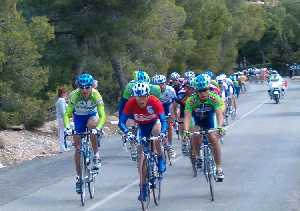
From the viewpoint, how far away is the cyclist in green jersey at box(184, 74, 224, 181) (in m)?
12.0

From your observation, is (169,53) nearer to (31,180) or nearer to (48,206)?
(31,180)

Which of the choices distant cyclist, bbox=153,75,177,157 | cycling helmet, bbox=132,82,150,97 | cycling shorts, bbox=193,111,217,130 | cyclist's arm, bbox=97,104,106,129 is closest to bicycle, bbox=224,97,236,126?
distant cyclist, bbox=153,75,177,157

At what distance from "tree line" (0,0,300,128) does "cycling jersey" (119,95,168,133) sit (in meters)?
12.2

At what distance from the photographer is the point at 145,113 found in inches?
456

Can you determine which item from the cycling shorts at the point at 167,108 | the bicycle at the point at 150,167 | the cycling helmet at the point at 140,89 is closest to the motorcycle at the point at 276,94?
the cycling shorts at the point at 167,108

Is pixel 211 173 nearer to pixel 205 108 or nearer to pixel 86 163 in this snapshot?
pixel 205 108

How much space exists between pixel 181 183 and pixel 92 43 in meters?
22.5

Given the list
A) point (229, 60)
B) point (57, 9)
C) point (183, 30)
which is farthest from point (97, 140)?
point (229, 60)

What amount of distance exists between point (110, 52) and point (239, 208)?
24744 mm

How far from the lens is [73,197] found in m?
12.5

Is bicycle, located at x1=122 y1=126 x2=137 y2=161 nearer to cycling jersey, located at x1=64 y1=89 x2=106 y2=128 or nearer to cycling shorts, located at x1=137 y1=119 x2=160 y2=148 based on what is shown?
cycling shorts, located at x1=137 y1=119 x2=160 y2=148

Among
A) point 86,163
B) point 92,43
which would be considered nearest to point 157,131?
point 86,163

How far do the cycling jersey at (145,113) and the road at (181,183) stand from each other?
1.22 metres

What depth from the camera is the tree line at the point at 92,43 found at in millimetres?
24688
